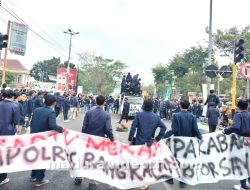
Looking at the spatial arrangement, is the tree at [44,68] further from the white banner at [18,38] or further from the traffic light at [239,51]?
the traffic light at [239,51]

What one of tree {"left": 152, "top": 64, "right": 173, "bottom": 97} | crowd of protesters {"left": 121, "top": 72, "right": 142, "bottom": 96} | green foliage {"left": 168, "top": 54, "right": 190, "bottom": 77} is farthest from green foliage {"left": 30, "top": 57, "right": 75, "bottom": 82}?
crowd of protesters {"left": 121, "top": 72, "right": 142, "bottom": 96}

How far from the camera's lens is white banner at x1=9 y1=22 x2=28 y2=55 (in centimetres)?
1703

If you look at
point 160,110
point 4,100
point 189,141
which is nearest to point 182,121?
point 189,141

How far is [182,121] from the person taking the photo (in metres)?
7.34

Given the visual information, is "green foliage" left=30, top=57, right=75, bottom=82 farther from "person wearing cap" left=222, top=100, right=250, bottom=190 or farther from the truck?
"person wearing cap" left=222, top=100, right=250, bottom=190

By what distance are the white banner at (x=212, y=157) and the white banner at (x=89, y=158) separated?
41 cm

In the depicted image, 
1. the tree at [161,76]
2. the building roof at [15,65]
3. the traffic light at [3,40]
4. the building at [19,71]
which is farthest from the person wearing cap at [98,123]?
the building roof at [15,65]

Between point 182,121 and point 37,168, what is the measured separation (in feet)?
10.2

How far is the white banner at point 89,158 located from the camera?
6.35 meters

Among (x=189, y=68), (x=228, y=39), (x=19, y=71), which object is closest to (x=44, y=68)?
(x=19, y=71)

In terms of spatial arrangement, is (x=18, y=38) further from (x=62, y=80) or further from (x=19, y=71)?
(x=19, y=71)

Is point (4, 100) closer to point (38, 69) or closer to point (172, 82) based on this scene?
point (172, 82)

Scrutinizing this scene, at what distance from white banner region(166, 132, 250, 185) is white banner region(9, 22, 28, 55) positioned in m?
12.3

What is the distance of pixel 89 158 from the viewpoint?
6578 millimetres
